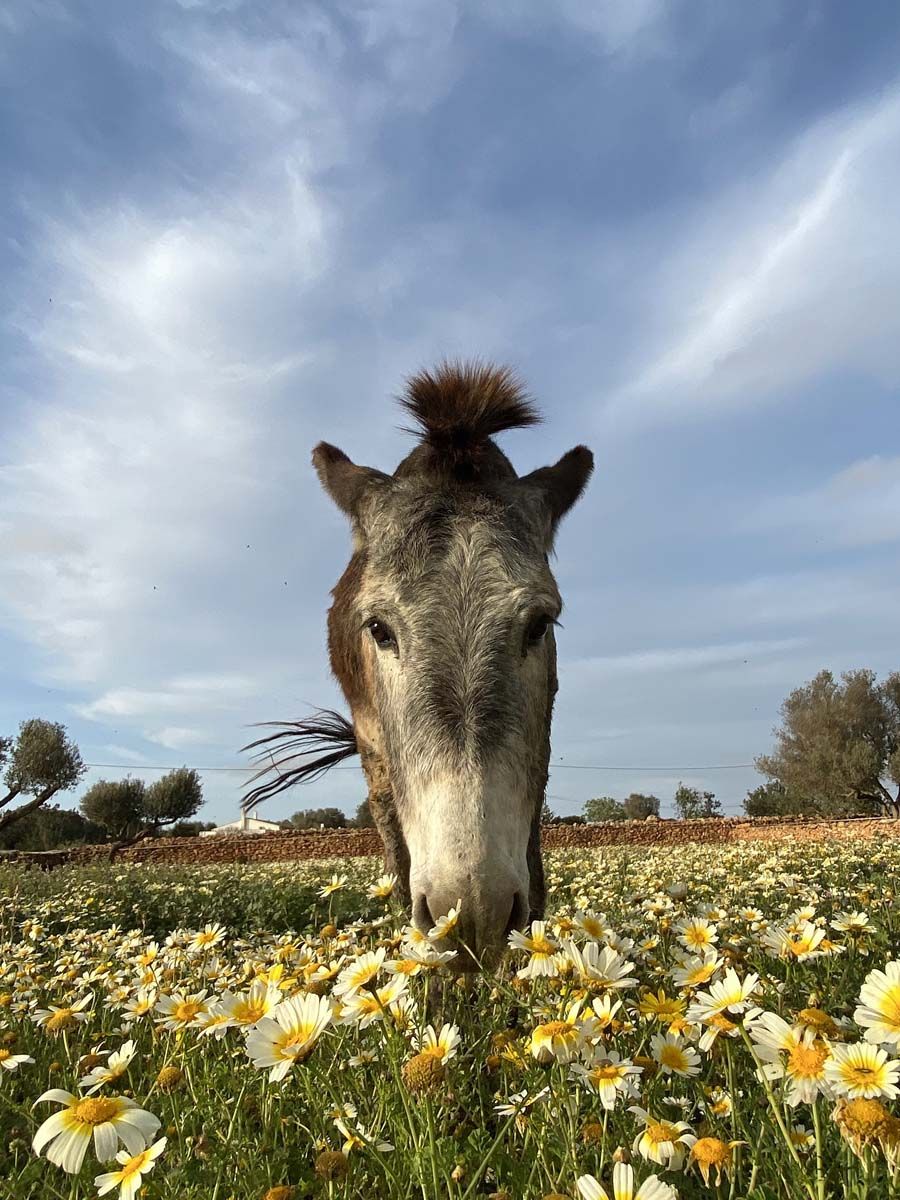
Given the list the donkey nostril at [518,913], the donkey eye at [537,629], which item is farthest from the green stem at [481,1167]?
the donkey eye at [537,629]

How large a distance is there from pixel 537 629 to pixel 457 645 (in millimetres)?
493

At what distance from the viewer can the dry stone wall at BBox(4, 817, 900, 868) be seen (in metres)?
21.6

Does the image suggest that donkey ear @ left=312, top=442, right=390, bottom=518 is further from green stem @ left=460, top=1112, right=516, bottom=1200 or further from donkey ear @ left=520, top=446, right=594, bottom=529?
green stem @ left=460, top=1112, right=516, bottom=1200

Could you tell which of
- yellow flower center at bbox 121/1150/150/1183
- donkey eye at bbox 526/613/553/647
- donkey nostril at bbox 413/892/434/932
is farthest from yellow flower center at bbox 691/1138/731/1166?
donkey eye at bbox 526/613/553/647

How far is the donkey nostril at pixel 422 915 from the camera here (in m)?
2.59

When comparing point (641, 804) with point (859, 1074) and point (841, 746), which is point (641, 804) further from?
point (859, 1074)

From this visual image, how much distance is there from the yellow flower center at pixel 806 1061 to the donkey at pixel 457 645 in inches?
45.3

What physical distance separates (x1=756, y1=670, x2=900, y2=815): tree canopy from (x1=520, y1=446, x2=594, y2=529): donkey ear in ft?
136

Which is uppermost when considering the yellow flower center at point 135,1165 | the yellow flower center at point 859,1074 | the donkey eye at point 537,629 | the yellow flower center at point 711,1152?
the donkey eye at point 537,629

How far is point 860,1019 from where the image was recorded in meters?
1.33

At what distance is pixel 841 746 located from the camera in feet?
147

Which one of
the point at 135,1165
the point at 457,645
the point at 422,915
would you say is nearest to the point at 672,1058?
the point at 422,915

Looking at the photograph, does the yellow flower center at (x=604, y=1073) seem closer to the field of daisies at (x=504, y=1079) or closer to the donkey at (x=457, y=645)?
the field of daisies at (x=504, y=1079)

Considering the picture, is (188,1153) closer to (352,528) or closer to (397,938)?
(397,938)
